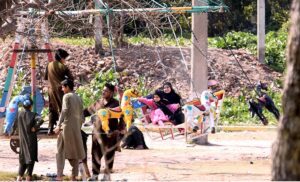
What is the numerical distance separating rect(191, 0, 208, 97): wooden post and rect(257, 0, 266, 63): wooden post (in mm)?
9743

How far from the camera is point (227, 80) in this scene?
1084 inches

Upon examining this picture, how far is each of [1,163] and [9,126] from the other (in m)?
1.43

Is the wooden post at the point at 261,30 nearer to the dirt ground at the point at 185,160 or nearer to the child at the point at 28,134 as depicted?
the dirt ground at the point at 185,160

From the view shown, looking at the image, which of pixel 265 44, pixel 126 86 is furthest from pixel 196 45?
pixel 265 44

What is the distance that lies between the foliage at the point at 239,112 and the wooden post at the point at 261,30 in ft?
9.10

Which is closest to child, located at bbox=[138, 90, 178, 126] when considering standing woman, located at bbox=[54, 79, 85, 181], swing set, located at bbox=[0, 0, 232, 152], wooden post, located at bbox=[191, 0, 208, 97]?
wooden post, located at bbox=[191, 0, 208, 97]

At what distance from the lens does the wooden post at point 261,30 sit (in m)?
27.7

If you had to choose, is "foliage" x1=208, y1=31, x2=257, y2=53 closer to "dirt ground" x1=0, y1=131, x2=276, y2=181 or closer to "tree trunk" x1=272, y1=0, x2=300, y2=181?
"dirt ground" x1=0, y1=131, x2=276, y2=181

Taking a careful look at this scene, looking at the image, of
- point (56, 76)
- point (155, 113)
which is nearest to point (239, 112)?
point (155, 113)

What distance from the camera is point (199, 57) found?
18.2 meters

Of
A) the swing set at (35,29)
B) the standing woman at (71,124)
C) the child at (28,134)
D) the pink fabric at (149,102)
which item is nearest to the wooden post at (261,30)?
the swing set at (35,29)

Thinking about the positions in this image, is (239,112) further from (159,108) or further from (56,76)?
(56,76)

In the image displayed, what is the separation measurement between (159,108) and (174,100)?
538 millimetres

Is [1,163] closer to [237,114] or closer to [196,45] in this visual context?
[196,45]
